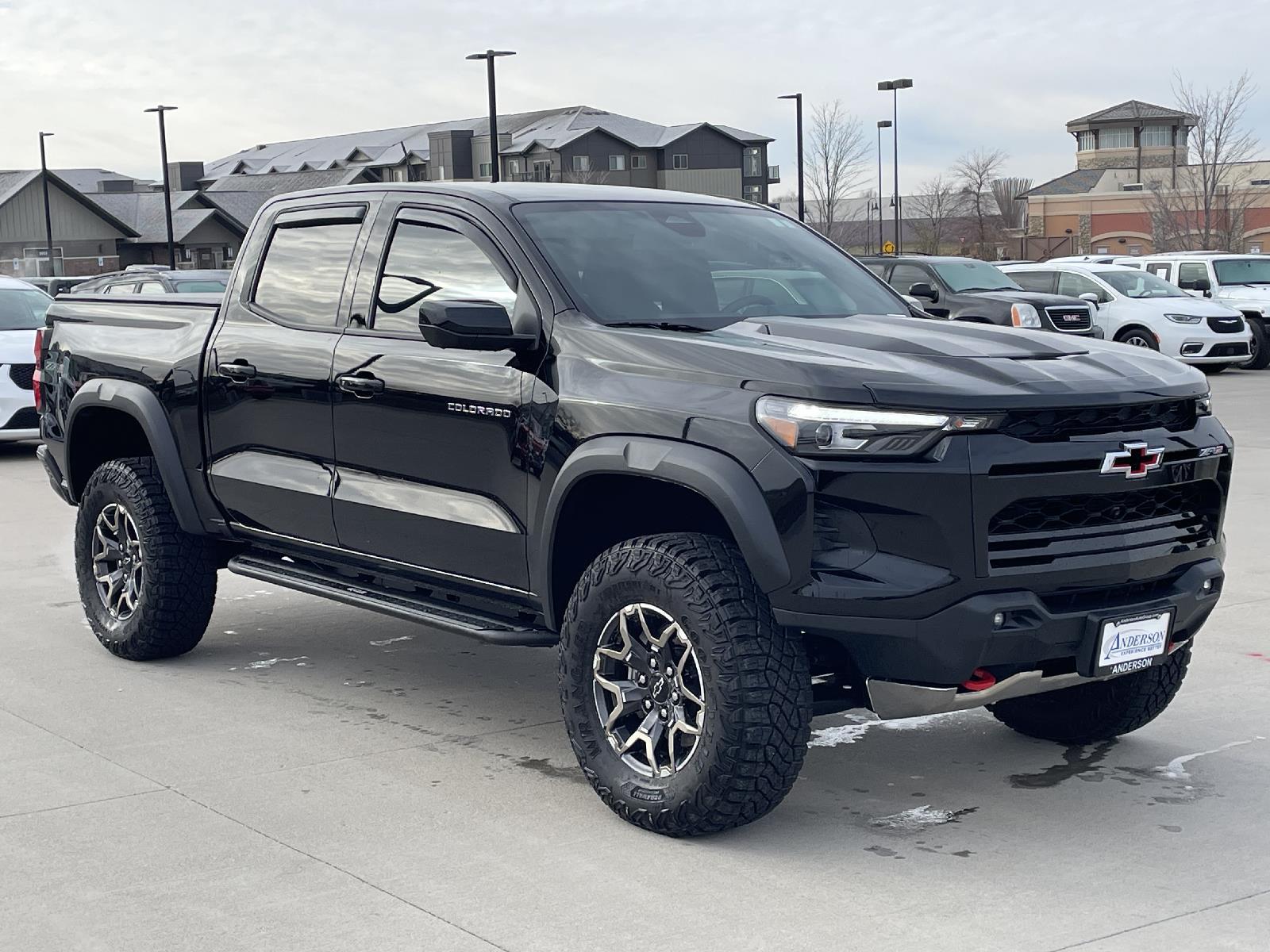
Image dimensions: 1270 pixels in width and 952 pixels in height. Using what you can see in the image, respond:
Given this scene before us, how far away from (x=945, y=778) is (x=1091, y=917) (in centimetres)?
124

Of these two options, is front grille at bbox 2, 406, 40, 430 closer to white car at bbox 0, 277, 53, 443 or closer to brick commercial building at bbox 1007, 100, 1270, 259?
white car at bbox 0, 277, 53, 443

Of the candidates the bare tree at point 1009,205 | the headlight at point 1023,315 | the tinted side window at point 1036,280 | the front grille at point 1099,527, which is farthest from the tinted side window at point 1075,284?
the bare tree at point 1009,205

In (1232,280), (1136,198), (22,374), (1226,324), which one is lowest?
(1226,324)

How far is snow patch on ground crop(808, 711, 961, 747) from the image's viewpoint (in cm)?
575

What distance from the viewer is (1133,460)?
14.8ft

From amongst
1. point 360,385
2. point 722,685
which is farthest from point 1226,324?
point 722,685

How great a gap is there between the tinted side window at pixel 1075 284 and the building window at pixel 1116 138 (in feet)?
287

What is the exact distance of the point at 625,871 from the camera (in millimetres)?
4457

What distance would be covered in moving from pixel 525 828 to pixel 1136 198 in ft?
270

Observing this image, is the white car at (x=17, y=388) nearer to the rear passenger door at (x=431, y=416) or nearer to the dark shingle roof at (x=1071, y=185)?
the rear passenger door at (x=431, y=416)

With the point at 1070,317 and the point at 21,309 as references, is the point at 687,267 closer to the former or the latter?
the point at 21,309

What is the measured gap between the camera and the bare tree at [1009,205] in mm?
86812

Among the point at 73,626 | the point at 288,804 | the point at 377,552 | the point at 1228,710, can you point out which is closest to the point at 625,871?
the point at 288,804

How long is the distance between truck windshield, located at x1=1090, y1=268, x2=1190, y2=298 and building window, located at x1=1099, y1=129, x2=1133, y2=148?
285 ft
